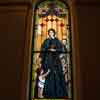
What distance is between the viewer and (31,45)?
6234mm

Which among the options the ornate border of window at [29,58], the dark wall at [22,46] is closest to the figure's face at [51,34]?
the ornate border of window at [29,58]

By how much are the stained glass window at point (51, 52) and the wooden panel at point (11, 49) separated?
33 centimetres

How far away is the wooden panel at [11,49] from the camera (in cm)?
555

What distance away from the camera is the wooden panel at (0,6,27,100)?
5.55 m

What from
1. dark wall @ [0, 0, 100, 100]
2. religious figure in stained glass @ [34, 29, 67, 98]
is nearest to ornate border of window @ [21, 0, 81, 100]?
dark wall @ [0, 0, 100, 100]

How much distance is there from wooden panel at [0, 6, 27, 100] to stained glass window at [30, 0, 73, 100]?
0.33m

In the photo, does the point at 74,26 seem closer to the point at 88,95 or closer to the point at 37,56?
the point at 37,56

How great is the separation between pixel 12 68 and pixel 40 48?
75 cm

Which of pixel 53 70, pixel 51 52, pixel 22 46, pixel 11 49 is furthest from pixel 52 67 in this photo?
pixel 11 49

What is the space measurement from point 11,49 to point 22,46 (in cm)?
18

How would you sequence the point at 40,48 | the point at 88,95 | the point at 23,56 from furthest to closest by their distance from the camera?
1. the point at 40,48
2. the point at 23,56
3. the point at 88,95

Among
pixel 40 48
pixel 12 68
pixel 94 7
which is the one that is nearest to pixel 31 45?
pixel 40 48

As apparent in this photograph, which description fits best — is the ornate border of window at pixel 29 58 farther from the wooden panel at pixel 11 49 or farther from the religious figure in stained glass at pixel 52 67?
the religious figure in stained glass at pixel 52 67

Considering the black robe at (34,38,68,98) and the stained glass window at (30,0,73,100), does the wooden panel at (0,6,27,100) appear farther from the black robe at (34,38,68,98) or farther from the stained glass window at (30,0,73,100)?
the black robe at (34,38,68,98)
